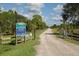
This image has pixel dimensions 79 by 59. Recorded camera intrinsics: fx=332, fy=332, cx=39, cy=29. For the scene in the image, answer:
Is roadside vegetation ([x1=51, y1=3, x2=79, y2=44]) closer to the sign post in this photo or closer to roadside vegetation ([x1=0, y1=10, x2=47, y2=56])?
roadside vegetation ([x1=0, y1=10, x2=47, y2=56])

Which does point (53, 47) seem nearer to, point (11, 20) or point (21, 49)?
point (21, 49)

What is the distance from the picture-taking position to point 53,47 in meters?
5.52

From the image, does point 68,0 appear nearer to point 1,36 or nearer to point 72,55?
point 72,55

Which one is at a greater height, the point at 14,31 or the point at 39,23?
the point at 39,23

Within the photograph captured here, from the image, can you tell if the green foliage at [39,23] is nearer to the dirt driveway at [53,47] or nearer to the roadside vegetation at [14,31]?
the roadside vegetation at [14,31]

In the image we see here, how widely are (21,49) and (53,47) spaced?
532mm

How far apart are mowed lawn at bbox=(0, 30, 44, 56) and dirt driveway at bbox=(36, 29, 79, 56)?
99mm

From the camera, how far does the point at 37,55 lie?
5.41m

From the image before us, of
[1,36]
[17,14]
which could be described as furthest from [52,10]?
[1,36]

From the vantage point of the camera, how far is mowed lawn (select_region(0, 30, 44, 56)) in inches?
212

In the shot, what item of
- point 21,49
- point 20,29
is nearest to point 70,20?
point 20,29

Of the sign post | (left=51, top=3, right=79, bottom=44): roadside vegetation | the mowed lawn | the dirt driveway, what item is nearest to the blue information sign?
the sign post

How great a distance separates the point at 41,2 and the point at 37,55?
864 millimetres

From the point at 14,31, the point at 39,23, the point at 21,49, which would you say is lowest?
the point at 21,49
